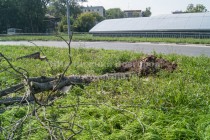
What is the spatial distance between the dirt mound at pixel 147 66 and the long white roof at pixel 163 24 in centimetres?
1776

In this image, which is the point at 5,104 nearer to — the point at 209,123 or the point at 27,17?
the point at 209,123

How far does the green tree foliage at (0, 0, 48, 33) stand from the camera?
4709cm

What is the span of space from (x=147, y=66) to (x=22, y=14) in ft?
144

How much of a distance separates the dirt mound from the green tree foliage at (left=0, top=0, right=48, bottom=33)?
137 ft

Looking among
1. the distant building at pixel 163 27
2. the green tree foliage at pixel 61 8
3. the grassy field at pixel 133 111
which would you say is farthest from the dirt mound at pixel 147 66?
the green tree foliage at pixel 61 8

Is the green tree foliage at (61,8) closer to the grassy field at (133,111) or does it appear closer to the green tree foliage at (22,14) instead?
the green tree foliage at (22,14)

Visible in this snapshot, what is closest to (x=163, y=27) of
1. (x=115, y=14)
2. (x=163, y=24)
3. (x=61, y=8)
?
(x=163, y=24)

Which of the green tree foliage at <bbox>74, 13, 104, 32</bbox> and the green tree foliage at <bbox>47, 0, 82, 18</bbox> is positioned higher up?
the green tree foliage at <bbox>47, 0, 82, 18</bbox>

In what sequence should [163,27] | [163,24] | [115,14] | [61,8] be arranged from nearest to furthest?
[163,27], [163,24], [61,8], [115,14]

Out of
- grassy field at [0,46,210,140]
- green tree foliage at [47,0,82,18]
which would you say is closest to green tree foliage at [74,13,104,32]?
green tree foliage at [47,0,82,18]

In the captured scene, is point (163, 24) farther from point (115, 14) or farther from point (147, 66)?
point (115, 14)

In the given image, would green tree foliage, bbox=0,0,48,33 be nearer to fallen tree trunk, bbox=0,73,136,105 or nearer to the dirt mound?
the dirt mound

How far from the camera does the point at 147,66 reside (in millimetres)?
8625

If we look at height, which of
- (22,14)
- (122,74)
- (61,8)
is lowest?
(122,74)
